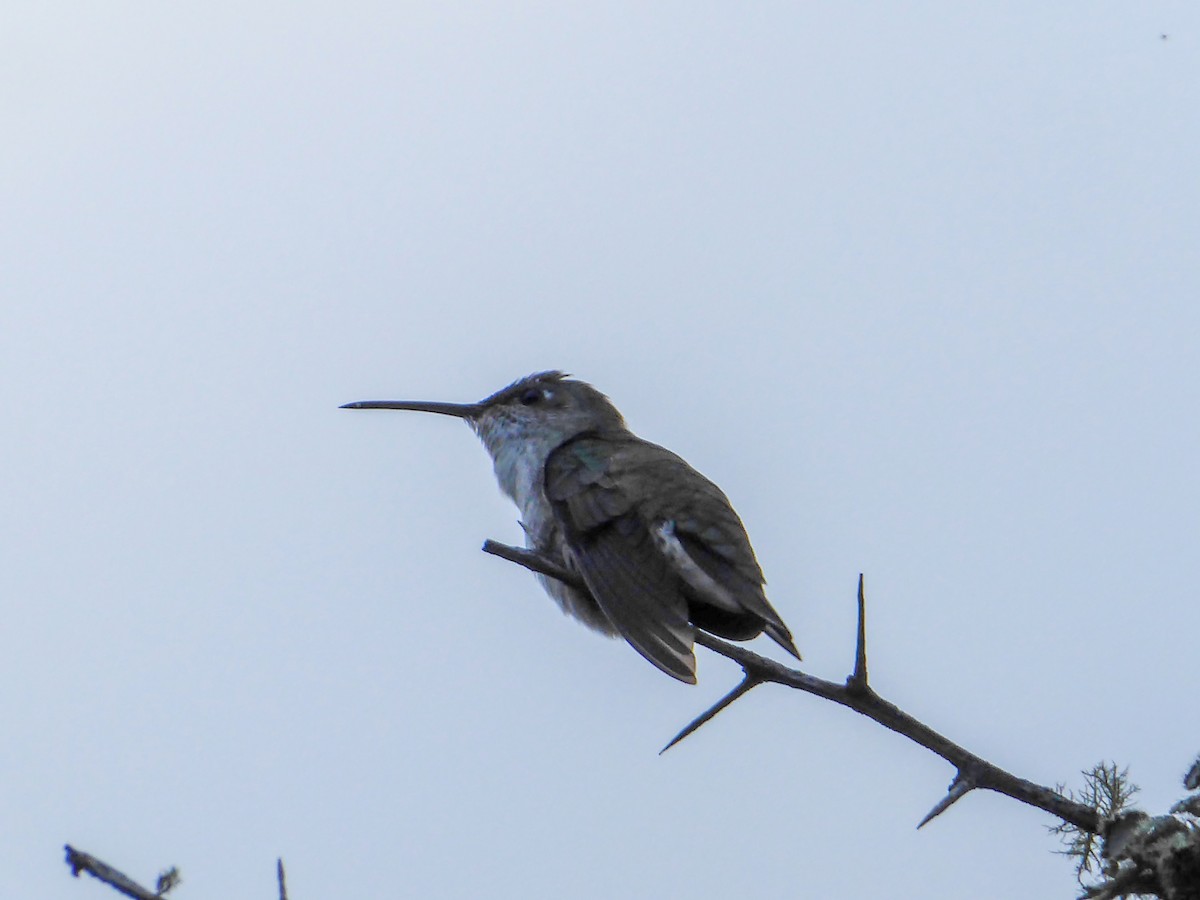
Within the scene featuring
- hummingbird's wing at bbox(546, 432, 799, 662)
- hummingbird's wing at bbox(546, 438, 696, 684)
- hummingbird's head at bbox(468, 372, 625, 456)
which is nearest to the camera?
hummingbird's wing at bbox(546, 438, 696, 684)

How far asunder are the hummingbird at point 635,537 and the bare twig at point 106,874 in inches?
89.0

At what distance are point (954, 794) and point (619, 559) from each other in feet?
8.72

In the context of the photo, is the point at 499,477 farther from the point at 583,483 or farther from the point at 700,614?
the point at 700,614

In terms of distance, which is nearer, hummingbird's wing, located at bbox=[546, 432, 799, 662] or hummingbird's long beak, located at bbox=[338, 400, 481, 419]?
hummingbird's wing, located at bbox=[546, 432, 799, 662]

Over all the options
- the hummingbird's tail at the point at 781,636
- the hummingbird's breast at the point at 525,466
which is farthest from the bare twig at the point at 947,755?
the hummingbird's breast at the point at 525,466

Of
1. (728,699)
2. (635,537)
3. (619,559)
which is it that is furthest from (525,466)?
(728,699)

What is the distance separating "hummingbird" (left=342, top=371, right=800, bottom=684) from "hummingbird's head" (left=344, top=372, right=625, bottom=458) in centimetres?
1

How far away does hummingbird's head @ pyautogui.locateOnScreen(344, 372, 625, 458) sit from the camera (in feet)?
22.0

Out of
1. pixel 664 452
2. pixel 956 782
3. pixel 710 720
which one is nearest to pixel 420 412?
pixel 664 452

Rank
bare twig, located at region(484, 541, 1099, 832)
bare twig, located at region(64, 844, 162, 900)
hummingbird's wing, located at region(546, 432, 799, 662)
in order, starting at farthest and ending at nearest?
hummingbird's wing, located at region(546, 432, 799, 662)
bare twig, located at region(484, 541, 1099, 832)
bare twig, located at region(64, 844, 162, 900)

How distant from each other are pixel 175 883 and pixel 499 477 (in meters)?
4.56

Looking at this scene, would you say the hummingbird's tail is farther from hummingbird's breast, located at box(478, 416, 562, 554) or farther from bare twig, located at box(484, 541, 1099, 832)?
bare twig, located at box(484, 541, 1099, 832)

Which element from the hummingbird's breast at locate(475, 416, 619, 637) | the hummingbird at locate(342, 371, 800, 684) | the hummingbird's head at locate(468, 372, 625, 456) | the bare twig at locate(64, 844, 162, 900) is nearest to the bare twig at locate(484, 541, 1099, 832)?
the bare twig at locate(64, 844, 162, 900)

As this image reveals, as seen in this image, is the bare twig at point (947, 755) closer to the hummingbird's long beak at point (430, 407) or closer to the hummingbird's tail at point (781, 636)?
the hummingbird's tail at point (781, 636)
